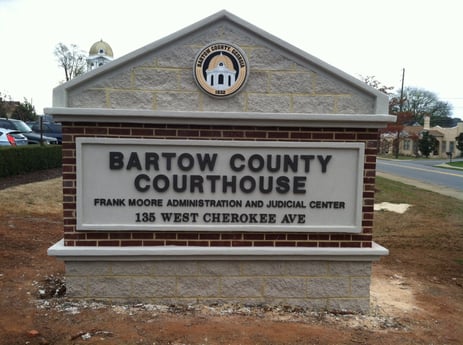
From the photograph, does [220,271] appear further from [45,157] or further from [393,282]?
[45,157]

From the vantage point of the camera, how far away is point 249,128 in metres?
4.55

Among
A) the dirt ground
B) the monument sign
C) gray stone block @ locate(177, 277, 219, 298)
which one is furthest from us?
gray stone block @ locate(177, 277, 219, 298)

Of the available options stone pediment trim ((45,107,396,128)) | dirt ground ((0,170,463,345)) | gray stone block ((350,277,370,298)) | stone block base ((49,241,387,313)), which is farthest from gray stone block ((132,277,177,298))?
gray stone block ((350,277,370,298))

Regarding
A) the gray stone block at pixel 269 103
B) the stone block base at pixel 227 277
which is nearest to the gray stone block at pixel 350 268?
the stone block base at pixel 227 277

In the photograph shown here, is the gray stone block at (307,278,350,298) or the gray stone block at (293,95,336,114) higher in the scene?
the gray stone block at (293,95,336,114)

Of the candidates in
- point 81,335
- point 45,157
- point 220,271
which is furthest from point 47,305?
point 45,157

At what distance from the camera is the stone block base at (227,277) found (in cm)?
459

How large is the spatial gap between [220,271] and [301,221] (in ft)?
3.37

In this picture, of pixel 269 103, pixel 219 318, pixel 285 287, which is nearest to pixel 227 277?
pixel 219 318

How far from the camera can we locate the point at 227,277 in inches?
185

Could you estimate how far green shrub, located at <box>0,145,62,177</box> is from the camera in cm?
1269

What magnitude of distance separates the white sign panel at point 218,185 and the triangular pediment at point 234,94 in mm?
398

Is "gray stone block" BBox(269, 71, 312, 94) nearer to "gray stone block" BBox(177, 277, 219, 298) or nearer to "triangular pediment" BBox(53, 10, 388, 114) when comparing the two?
"triangular pediment" BBox(53, 10, 388, 114)

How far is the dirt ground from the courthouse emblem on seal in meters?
2.32
